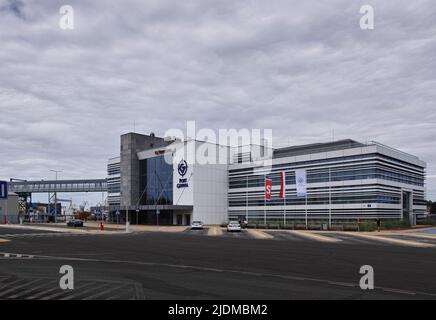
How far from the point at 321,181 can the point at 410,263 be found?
5102 cm

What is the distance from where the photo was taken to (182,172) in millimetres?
79500

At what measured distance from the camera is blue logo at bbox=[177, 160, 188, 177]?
7894 cm

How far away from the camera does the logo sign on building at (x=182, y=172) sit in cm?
7894

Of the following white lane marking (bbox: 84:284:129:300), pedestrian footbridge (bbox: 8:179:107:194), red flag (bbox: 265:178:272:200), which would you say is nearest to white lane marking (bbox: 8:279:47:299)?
white lane marking (bbox: 84:284:129:300)

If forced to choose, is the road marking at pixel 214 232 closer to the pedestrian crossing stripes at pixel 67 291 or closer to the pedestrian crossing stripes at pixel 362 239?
the pedestrian crossing stripes at pixel 362 239

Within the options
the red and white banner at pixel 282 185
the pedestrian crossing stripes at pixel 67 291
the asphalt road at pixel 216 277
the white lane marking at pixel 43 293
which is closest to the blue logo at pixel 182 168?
the red and white banner at pixel 282 185

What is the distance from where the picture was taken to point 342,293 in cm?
1125

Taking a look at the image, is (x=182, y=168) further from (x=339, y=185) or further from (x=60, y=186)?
(x=60, y=186)

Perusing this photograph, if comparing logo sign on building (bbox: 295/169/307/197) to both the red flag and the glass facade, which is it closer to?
the red flag

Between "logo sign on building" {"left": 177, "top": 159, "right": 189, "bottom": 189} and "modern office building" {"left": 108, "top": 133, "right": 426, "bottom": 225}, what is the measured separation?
0.17 m

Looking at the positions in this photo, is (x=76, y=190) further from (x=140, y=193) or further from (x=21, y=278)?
(x=21, y=278)

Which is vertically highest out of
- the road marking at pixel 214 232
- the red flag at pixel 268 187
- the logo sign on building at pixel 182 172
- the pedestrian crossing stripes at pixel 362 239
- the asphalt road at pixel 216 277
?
the logo sign on building at pixel 182 172

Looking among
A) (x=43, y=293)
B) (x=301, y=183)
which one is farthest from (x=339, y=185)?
(x=43, y=293)

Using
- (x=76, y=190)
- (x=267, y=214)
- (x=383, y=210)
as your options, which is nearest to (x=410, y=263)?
(x=383, y=210)
